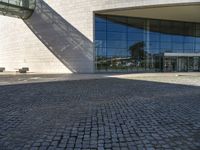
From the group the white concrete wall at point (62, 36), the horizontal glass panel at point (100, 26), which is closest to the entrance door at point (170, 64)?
the white concrete wall at point (62, 36)

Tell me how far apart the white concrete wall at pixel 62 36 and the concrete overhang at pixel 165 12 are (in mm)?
1148

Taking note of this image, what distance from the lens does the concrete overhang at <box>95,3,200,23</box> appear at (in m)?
26.9

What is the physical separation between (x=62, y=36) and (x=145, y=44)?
13.2m

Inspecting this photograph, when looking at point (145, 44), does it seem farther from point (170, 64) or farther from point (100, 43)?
point (100, 43)

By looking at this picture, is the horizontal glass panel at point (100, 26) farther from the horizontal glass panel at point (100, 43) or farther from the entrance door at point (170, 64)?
the entrance door at point (170, 64)

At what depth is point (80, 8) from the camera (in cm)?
2883

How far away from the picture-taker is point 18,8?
29.1m

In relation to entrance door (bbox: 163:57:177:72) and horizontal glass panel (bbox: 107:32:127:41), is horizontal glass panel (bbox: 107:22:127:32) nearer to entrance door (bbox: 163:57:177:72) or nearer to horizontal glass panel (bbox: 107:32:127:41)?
horizontal glass panel (bbox: 107:32:127:41)

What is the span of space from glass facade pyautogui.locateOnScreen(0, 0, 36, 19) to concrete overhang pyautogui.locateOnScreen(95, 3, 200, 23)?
1123 centimetres

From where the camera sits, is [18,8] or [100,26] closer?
[18,8]

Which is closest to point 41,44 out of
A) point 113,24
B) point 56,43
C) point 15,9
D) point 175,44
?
point 56,43

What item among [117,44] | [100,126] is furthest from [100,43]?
[100,126]

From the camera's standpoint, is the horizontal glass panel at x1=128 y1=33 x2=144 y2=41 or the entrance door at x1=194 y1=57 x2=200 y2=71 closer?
the horizontal glass panel at x1=128 y1=33 x2=144 y2=41

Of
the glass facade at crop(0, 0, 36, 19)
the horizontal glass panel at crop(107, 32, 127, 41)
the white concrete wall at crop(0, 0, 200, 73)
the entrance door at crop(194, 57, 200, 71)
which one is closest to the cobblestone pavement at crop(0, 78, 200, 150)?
the white concrete wall at crop(0, 0, 200, 73)
